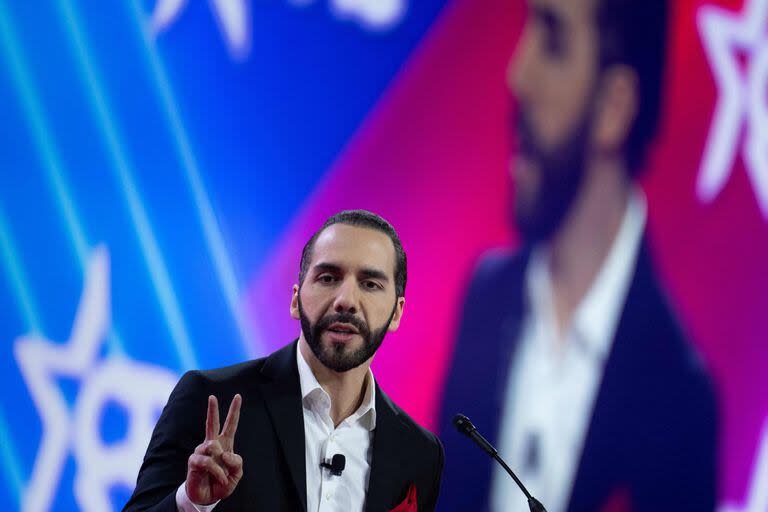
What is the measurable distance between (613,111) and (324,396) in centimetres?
253

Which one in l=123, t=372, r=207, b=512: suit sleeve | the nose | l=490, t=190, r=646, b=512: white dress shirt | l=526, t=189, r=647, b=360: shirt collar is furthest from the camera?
l=526, t=189, r=647, b=360: shirt collar

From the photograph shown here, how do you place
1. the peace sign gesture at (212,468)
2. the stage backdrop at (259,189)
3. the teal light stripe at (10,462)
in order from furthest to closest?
1. the stage backdrop at (259,189)
2. the teal light stripe at (10,462)
3. the peace sign gesture at (212,468)

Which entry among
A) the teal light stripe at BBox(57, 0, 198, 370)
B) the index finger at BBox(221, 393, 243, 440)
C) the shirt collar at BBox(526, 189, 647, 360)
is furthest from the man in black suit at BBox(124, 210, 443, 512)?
the shirt collar at BBox(526, 189, 647, 360)

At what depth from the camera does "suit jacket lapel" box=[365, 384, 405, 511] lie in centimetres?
216

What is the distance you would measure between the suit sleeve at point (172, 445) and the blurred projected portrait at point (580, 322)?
6.76 feet

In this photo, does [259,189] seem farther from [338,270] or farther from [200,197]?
[338,270]

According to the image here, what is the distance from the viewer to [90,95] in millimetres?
3650

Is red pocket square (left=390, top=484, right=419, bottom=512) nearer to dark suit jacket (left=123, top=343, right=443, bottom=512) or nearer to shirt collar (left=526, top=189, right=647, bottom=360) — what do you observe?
dark suit jacket (left=123, top=343, right=443, bottom=512)

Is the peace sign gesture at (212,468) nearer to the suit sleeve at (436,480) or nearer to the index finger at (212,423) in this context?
the index finger at (212,423)

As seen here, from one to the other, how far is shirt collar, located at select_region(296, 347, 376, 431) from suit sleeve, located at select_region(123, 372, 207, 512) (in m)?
0.25

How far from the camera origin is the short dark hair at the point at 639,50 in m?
4.20

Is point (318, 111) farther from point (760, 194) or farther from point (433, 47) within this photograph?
point (760, 194)

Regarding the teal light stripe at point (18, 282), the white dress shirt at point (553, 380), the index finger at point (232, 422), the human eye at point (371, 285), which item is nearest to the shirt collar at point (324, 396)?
the human eye at point (371, 285)

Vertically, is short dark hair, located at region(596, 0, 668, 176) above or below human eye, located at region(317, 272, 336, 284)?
above
